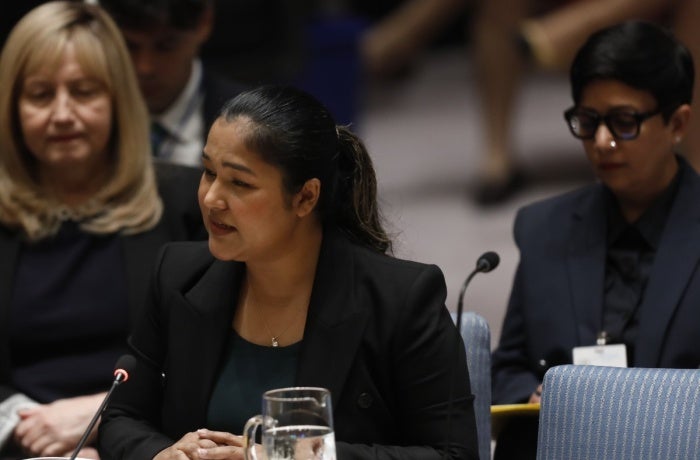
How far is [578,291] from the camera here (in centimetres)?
347

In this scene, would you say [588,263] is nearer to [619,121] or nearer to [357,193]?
[619,121]

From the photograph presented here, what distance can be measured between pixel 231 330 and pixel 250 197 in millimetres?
313

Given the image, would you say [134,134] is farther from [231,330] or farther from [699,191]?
[699,191]

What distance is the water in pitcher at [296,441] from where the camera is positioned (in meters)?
2.27

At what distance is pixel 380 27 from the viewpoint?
322 inches

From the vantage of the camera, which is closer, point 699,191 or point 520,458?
point 520,458

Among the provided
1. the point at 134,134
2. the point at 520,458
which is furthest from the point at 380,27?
the point at 520,458

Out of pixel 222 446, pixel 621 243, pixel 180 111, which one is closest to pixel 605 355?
pixel 621 243

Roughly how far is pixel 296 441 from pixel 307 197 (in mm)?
645

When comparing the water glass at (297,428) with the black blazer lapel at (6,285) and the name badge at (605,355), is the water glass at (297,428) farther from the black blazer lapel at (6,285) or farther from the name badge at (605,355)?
the black blazer lapel at (6,285)

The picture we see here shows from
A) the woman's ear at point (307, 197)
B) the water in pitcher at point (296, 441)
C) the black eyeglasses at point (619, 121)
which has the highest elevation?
the black eyeglasses at point (619, 121)

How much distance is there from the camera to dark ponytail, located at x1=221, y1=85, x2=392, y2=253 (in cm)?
272

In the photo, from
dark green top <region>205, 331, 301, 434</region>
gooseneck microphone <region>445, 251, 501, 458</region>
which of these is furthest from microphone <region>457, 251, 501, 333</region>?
dark green top <region>205, 331, 301, 434</region>

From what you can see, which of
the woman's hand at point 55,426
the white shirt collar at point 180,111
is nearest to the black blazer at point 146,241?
the woman's hand at point 55,426
